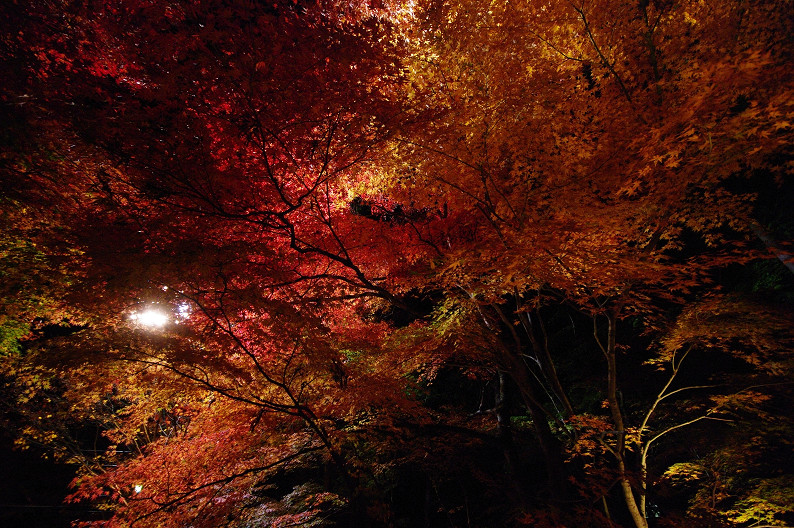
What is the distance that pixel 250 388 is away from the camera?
19.7 feet

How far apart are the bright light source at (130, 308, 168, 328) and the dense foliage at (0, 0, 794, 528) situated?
0.14 ft

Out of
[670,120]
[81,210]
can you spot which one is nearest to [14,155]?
[81,210]

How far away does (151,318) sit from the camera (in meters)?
4.84

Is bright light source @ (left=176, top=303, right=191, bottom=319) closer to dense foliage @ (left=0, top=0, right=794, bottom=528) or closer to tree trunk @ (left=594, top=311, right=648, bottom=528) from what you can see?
dense foliage @ (left=0, top=0, right=794, bottom=528)

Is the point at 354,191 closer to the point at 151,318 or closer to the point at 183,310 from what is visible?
the point at 183,310

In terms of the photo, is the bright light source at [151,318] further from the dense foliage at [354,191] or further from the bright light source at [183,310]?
the bright light source at [183,310]

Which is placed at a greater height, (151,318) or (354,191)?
(354,191)

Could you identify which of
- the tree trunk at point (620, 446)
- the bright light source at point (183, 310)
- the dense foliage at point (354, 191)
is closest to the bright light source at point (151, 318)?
the dense foliage at point (354, 191)

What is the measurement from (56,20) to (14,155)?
2.27 meters

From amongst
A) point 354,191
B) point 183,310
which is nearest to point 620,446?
point 354,191

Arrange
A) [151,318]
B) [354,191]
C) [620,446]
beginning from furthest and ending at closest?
[354,191], [620,446], [151,318]

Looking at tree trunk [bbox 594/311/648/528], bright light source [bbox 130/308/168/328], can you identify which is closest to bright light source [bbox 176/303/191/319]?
bright light source [bbox 130/308/168/328]

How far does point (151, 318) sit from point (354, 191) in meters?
4.73

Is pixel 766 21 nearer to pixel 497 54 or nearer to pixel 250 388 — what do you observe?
pixel 497 54
